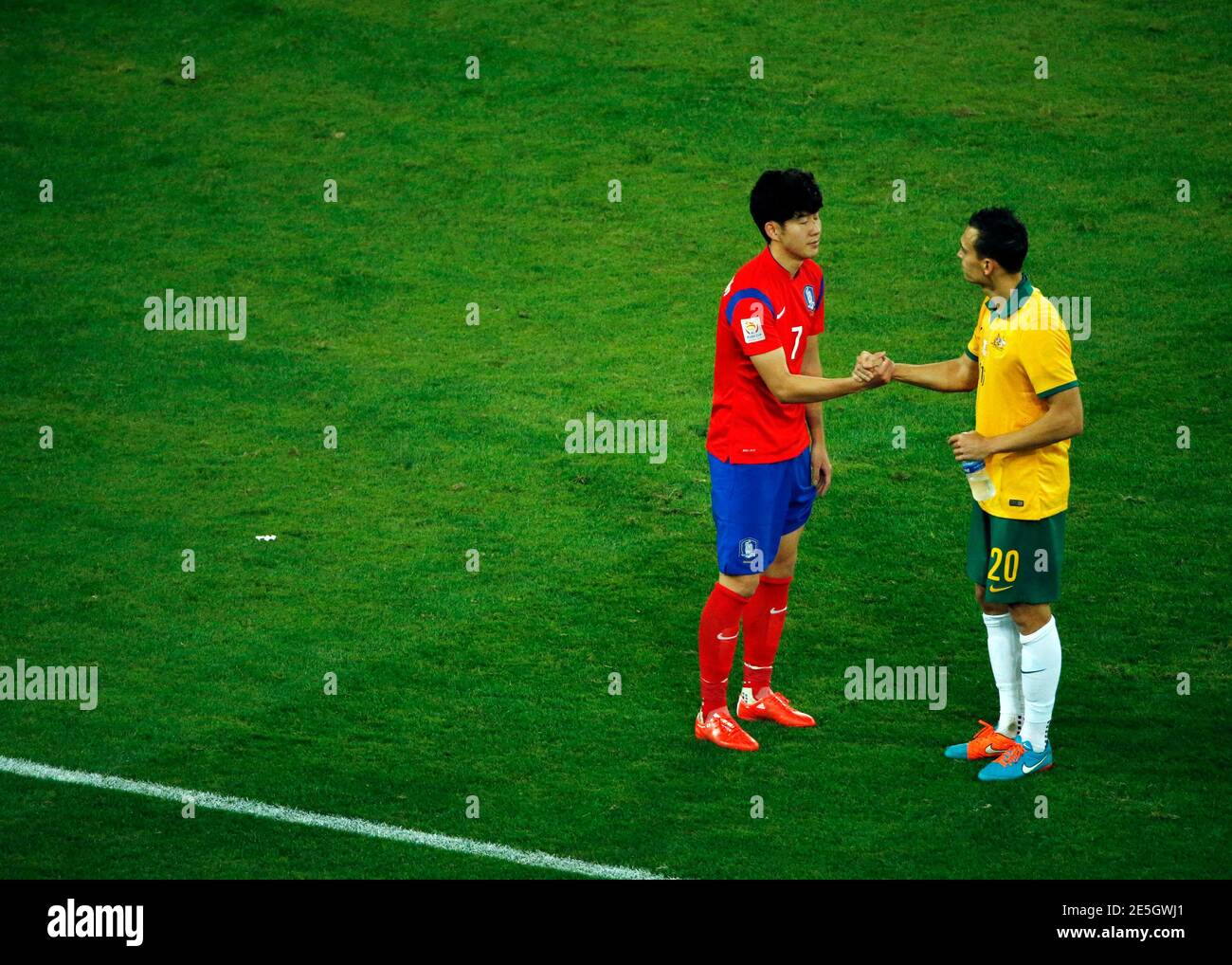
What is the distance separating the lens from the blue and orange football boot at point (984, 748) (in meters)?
6.71

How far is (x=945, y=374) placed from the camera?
22.8 feet

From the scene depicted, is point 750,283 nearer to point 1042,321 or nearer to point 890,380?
point 890,380

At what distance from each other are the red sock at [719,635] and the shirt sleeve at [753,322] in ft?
3.64

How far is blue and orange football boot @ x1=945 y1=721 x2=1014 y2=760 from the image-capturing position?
6.71 m

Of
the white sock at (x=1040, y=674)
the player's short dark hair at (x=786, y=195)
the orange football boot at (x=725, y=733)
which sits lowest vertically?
the orange football boot at (x=725, y=733)

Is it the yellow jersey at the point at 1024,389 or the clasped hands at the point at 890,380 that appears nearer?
the yellow jersey at the point at 1024,389

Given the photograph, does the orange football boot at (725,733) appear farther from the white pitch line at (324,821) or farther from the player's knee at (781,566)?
the white pitch line at (324,821)

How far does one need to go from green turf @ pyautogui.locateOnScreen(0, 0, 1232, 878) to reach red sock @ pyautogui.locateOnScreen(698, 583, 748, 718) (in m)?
0.35

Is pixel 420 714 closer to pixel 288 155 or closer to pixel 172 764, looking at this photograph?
pixel 172 764

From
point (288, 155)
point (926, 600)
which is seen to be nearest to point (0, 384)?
point (288, 155)

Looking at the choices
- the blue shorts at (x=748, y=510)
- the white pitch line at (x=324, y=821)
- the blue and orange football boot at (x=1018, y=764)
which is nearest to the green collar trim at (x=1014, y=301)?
the blue shorts at (x=748, y=510)

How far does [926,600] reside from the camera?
826 cm

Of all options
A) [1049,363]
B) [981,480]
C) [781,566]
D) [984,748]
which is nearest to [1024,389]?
[1049,363]

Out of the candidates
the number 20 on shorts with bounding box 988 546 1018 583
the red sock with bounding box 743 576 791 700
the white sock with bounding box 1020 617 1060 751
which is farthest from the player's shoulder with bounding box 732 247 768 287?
the white sock with bounding box 1020 617 1060 751
